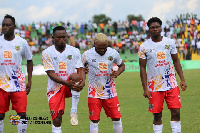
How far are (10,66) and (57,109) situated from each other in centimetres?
132

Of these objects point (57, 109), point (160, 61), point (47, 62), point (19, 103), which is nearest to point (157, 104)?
point (160, 61)

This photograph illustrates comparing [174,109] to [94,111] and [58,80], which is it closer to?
[94,111]

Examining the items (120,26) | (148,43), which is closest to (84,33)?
(120,26)

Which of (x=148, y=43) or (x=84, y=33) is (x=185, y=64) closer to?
(x=84, y=33)

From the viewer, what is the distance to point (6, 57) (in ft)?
27.6

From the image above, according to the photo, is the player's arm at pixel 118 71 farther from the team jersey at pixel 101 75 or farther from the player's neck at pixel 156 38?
the player's neck at pixel 156 38

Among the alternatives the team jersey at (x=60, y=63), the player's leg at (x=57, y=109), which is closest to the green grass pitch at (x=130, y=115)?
the player's leg at (x=57, y=109)

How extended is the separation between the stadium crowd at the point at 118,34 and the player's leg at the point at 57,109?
1474 inches

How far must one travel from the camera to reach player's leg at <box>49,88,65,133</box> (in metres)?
8.23

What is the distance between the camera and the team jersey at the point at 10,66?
8.41 m

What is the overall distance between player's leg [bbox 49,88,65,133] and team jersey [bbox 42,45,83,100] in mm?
104

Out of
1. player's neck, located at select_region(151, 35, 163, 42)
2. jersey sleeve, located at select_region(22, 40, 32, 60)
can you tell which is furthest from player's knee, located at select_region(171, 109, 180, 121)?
jersey sleeve, located at select_region(22, 40, 32, 60)

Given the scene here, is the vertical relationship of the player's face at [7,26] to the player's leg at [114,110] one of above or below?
above

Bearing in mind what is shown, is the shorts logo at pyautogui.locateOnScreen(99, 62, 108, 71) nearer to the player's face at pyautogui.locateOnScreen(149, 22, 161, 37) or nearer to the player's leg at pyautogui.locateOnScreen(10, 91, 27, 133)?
the player's face at pyautogui.locateOnScreen(149, 22, 161, 37)
